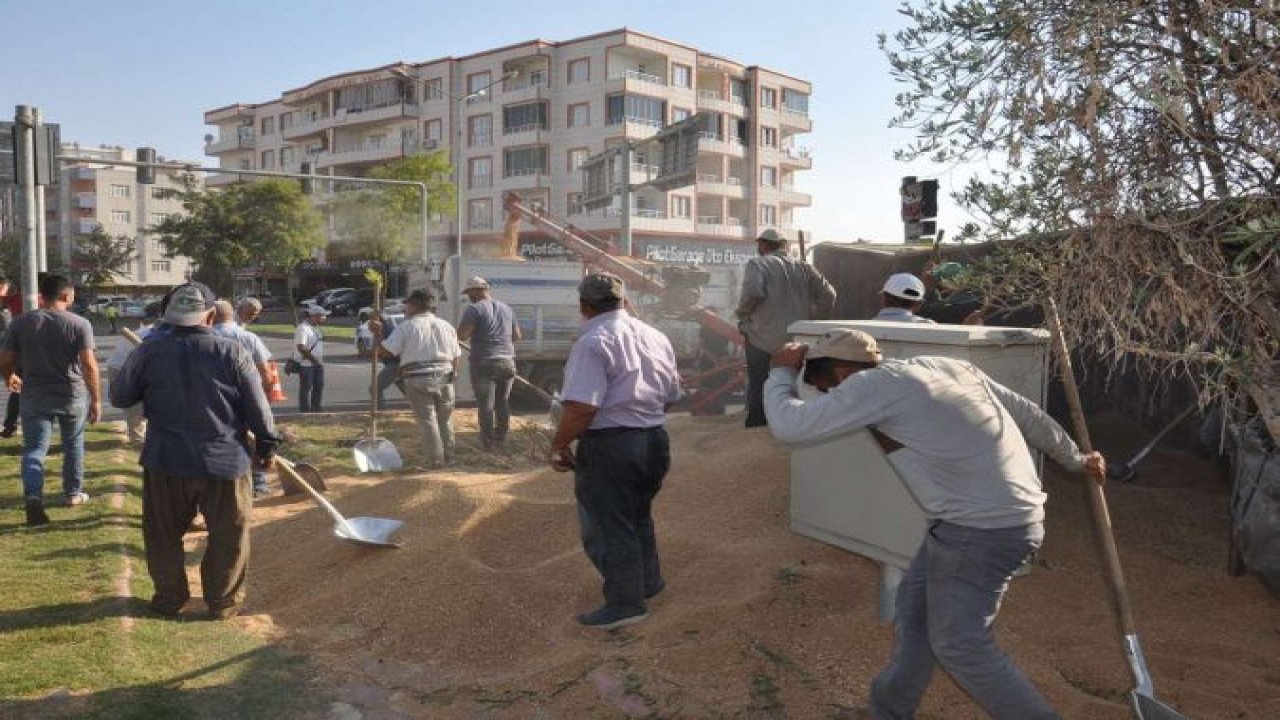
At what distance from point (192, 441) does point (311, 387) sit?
309 inches

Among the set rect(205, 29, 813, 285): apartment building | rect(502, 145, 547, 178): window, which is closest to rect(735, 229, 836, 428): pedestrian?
rect(205, 29, 813, 285): apartment building

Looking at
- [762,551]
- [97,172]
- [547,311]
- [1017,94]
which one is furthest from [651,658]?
[97,172]

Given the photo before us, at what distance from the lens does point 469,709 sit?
13.5 ft

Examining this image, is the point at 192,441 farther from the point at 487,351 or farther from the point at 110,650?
the point at 487,351

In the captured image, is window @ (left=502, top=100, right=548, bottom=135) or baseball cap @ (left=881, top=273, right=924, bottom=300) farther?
window @ (left=502, top=100, right=548, bottom=135)

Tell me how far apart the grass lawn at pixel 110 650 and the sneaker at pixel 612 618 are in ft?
4.07

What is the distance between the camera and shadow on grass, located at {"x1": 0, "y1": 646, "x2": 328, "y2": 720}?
3.94 metres

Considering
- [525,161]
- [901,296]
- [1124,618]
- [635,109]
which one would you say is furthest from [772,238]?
[525,161]

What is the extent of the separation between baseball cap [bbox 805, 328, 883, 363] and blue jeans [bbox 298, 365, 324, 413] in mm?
10213

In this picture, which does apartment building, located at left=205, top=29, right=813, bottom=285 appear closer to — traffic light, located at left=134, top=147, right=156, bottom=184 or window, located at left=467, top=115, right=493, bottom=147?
window, located at left=467, top=115, right=493, bottom=147

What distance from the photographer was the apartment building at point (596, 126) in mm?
49250

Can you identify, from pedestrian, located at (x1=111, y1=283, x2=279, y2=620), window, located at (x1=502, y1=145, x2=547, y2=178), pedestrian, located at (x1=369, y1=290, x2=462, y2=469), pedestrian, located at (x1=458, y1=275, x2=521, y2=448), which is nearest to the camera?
pedestrian, located at (x1=111, y1=283, x2=279, y2=620)

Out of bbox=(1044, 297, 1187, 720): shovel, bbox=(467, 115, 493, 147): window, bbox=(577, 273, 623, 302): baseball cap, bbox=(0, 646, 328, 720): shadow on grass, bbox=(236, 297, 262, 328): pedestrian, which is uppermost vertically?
bbox=(467, 115, 493, 147): window

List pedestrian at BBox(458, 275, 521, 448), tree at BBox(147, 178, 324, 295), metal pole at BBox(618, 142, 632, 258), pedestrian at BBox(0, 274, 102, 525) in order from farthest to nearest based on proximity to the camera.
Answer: tree at BBox(147, 178, 324, 295), metal pole at BBox(618, 142, 632, 258), pedestrian at BBox(458, 275, 521, 448), pedestrian at BBox(0, 274, 102, 525)
